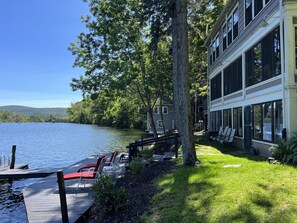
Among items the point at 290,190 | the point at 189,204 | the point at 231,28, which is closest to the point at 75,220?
the point at 189,204

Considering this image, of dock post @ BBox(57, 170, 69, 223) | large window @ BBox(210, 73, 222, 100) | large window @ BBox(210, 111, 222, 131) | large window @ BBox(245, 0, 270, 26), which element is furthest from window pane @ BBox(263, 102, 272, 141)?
large window @ BBox(210, 111, 222, 131)

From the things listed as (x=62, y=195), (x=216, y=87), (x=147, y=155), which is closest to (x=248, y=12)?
(x=147, y=155)

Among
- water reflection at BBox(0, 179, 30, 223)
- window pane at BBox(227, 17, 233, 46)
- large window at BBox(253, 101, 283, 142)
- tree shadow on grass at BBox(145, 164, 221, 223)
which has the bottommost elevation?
water reflection at BBox(0, 179, 30, 223)

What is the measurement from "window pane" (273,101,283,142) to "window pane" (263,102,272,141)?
0.53 meters

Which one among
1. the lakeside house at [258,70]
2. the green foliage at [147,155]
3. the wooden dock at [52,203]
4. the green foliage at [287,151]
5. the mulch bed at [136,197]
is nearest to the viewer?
the mulch bed at [136,197]

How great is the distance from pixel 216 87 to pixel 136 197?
1712 cm

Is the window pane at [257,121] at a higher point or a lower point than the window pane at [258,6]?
lower

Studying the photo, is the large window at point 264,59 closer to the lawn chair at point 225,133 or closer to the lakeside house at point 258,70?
the lakeside house at point 258,70

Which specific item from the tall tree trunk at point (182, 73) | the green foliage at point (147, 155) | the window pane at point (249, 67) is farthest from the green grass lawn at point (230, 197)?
the window pane at point (249, 67)

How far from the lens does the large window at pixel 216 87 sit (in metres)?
22.0

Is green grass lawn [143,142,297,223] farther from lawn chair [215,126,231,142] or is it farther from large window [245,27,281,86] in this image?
lawn chair [215,126,231,142]

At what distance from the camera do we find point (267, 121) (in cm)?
1205

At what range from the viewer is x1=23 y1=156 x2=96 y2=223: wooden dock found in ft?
25.2

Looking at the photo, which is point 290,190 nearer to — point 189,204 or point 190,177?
point 189,204
